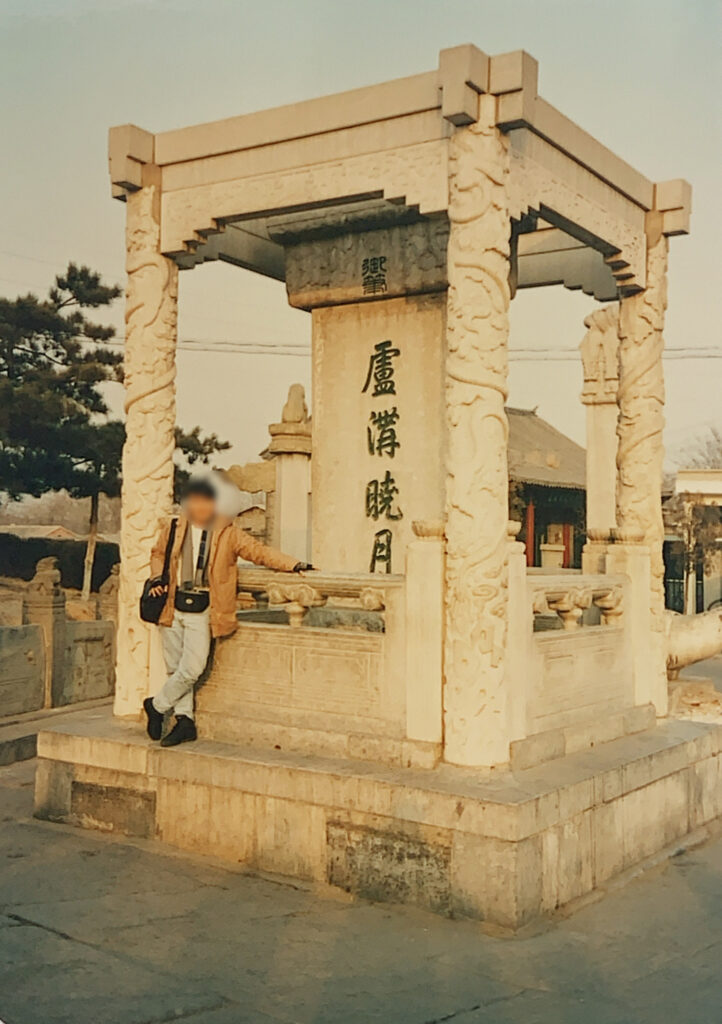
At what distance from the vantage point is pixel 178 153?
578 cm

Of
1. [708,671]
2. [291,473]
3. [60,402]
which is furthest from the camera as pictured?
[60,402]

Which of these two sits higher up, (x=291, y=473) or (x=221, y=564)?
(x=291, y=473)

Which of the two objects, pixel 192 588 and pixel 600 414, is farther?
pixel 600 414

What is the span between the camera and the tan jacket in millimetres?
5324

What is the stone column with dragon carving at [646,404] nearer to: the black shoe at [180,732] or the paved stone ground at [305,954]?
the paved stone ground at [305,954]

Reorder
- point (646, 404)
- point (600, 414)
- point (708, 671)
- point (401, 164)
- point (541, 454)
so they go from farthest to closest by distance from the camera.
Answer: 1. point (541, 454)
2. point (708, 671)
3. point (600, 414)
4. point (646, 404)
5. point (401, 164)

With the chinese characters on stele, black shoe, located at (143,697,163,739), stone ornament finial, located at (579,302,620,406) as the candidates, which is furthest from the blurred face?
stone ornament finial, located at (579,302,620,406)

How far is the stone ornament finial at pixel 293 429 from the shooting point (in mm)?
9788

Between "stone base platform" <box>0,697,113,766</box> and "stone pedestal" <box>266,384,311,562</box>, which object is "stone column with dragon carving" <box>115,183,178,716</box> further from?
"stone pedestal" <box>266,384,311,562</box>

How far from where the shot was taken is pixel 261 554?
5254mm

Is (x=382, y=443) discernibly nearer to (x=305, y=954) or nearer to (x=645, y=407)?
(x=645, y=407)

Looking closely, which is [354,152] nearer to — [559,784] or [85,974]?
[559,784]

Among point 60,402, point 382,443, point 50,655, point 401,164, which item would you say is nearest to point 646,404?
point 382,443

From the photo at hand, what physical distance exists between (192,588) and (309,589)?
629mm
